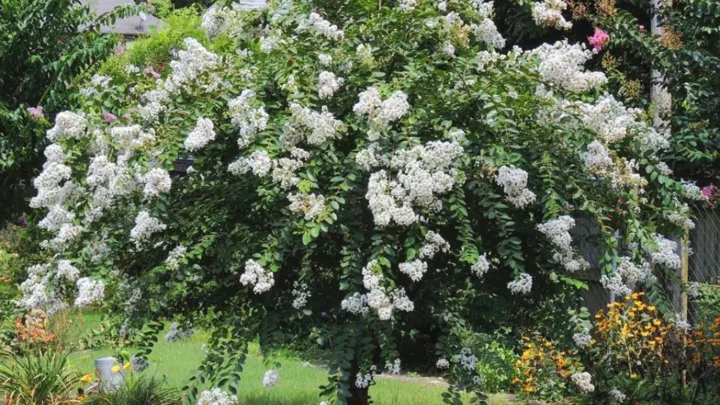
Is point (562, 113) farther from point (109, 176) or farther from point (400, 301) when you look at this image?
point (109, 176)

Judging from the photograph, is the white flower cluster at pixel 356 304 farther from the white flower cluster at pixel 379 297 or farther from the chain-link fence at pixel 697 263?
the chain-link fence at pixel 697 263

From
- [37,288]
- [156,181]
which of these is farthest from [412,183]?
[37,288]

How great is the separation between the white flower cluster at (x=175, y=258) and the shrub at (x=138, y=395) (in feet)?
7.11

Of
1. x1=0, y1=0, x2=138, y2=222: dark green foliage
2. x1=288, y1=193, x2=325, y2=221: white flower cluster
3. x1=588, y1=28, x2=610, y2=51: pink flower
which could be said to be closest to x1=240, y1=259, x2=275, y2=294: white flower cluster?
x1=288, y1=193, x2=325, y2=221: white flower cluster

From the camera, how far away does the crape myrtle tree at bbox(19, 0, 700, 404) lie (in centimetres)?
416

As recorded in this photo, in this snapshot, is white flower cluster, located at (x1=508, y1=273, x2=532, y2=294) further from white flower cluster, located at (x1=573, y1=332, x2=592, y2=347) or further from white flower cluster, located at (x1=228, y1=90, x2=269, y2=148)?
white flower cluster, located at (x1=228, y1=90, x2=269, y2=148)

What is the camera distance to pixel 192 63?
4664 mm

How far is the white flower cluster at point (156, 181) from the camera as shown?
4148 mm

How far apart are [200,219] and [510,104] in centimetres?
154

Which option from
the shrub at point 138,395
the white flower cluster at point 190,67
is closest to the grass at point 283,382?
the shrub at point 138,395

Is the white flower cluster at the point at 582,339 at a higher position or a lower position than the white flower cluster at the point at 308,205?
lower

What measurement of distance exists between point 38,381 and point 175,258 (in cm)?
289

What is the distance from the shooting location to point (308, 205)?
161 inches

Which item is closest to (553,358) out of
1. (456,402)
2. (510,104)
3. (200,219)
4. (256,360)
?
(456,402)
